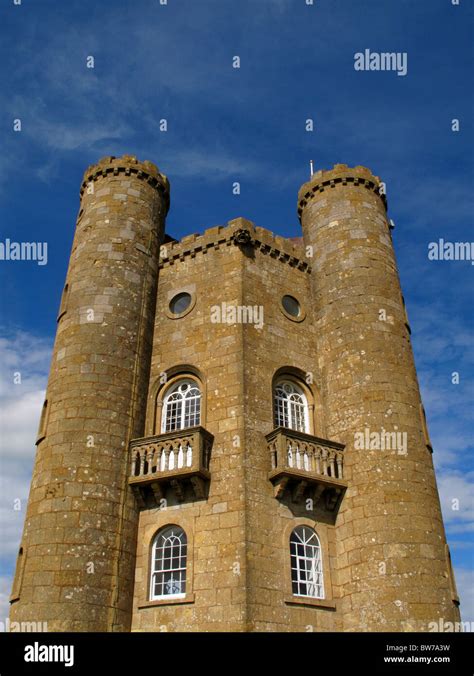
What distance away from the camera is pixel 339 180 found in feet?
79.2

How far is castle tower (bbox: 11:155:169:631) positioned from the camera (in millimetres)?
16141

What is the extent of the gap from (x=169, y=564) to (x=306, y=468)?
184 inches

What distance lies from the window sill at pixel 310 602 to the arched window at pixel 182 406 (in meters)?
5.89

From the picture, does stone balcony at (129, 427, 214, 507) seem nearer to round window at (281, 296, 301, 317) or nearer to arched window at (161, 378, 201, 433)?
arched window at (161, 378, 201, 433)

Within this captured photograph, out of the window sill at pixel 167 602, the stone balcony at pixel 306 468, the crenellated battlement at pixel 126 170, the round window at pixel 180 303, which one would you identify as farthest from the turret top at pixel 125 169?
the window sill at pixel 167 602

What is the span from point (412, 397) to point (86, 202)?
13.9m

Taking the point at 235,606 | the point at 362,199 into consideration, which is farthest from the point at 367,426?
the point at 362,199

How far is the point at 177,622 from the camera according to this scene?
16156 mm

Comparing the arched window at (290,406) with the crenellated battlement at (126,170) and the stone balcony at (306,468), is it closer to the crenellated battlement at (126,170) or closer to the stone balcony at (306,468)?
the stone balcony at (306,468)

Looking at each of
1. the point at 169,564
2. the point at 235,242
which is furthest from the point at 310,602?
the point at 235,242

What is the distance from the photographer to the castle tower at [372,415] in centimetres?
1669

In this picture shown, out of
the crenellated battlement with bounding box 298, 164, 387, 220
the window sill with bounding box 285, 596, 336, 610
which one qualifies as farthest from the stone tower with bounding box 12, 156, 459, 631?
the crenellated battlement with bounding box 298, 164, 387, 220

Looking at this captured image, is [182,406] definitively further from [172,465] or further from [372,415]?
[372,415]
